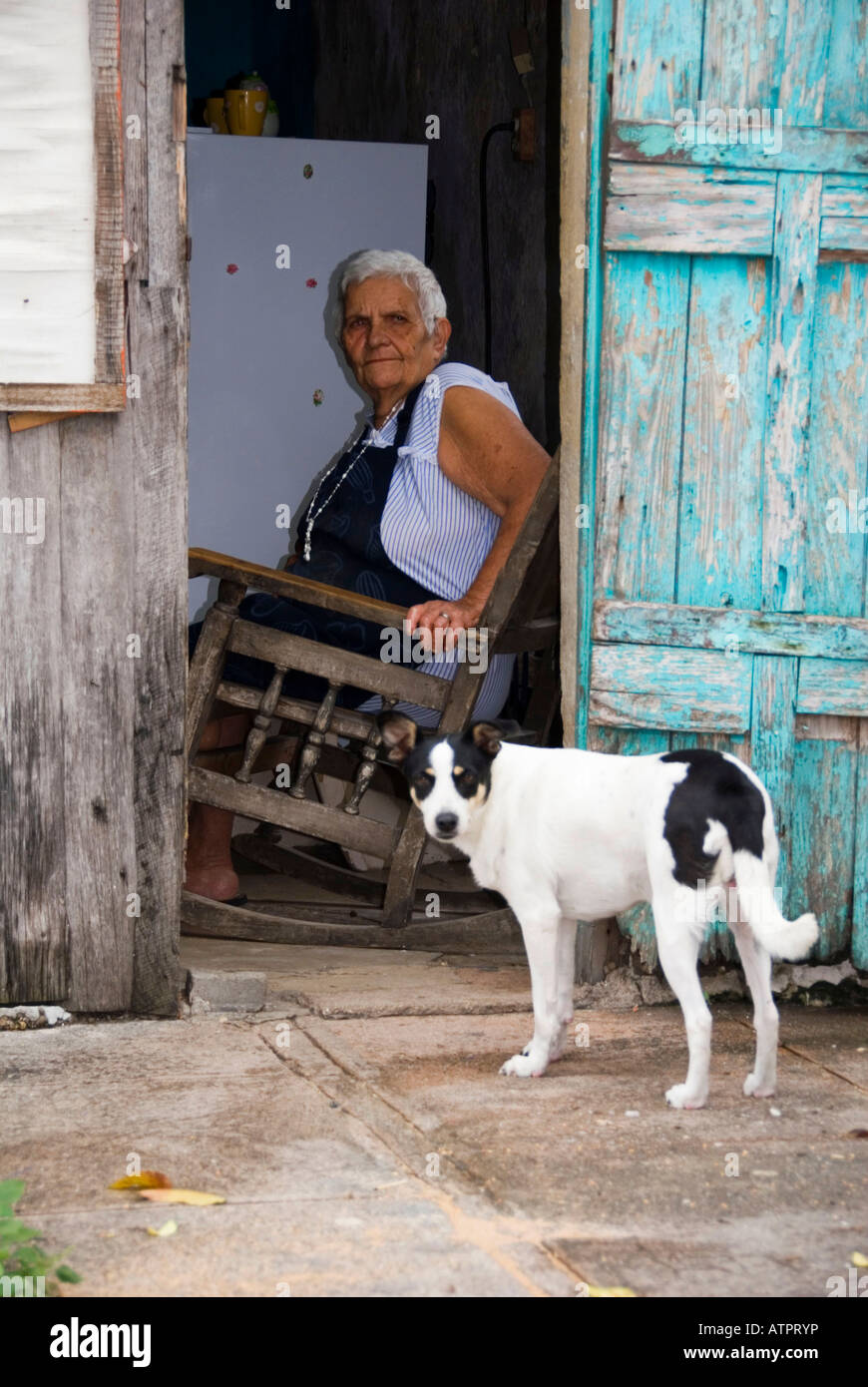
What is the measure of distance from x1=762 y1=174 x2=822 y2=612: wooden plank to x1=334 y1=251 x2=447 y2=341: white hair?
61.5 inches

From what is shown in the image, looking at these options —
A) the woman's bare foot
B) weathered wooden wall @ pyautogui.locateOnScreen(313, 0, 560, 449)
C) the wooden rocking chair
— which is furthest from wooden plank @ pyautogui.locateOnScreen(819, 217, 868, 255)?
the woman's bare foot

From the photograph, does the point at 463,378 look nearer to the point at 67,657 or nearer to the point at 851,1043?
the point at 67,657

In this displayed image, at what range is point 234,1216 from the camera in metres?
2.49

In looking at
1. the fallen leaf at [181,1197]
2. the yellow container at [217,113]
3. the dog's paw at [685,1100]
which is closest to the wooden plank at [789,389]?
the dog's paw at [685,1100]

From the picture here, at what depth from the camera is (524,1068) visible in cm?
326

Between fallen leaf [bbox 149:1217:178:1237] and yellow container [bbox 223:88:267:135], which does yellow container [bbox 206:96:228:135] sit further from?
fallen leaf [bbox 149:1217:178:1237]

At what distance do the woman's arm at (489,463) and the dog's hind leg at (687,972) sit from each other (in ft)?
→ 5.01

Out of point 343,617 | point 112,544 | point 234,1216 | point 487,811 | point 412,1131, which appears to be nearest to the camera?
point 234,1216

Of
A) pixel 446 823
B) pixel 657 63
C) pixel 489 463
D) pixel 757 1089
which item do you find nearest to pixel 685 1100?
pixel 757 1089

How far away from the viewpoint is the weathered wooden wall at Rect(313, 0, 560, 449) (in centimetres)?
578

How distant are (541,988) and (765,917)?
0.56 meters

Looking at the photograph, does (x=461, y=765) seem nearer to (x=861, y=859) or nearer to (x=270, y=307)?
(x=861, y=859)

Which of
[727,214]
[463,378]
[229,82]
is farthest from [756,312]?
[229,82]

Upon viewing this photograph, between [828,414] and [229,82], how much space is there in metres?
4.57
